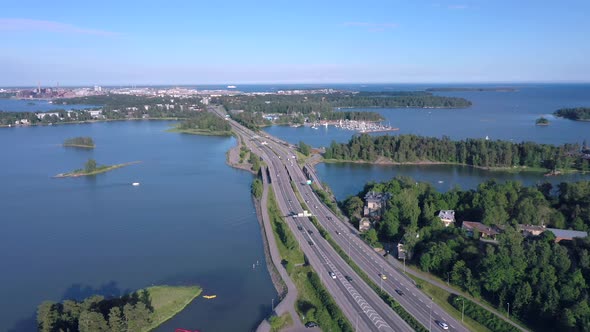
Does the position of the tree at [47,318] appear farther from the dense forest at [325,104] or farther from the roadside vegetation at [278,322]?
the dense forest at [325,104]

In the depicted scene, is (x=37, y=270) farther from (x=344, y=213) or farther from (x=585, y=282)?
(x=585, y=282)

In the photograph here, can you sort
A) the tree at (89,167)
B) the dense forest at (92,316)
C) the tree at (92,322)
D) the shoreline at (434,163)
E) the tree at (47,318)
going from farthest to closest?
the shoreline at (434,163), the tree at (89,167), the tree at (47,318), the dense forest at (92,316), the tree at (92,322)

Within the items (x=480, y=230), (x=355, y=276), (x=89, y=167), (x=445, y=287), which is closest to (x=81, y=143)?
(x=89, y=167)

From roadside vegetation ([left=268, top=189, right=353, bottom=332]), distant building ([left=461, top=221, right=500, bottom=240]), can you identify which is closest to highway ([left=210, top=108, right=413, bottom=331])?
roadside vegetation ([left=268, top=189, right=353, bottom=332])

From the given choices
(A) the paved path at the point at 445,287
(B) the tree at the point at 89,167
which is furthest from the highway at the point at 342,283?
(B) the tree at the point at 89,167

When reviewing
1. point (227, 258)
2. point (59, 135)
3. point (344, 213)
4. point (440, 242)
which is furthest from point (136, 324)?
point (59, 135)

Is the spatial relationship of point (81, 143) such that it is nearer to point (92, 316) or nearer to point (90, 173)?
point (90, 173)
